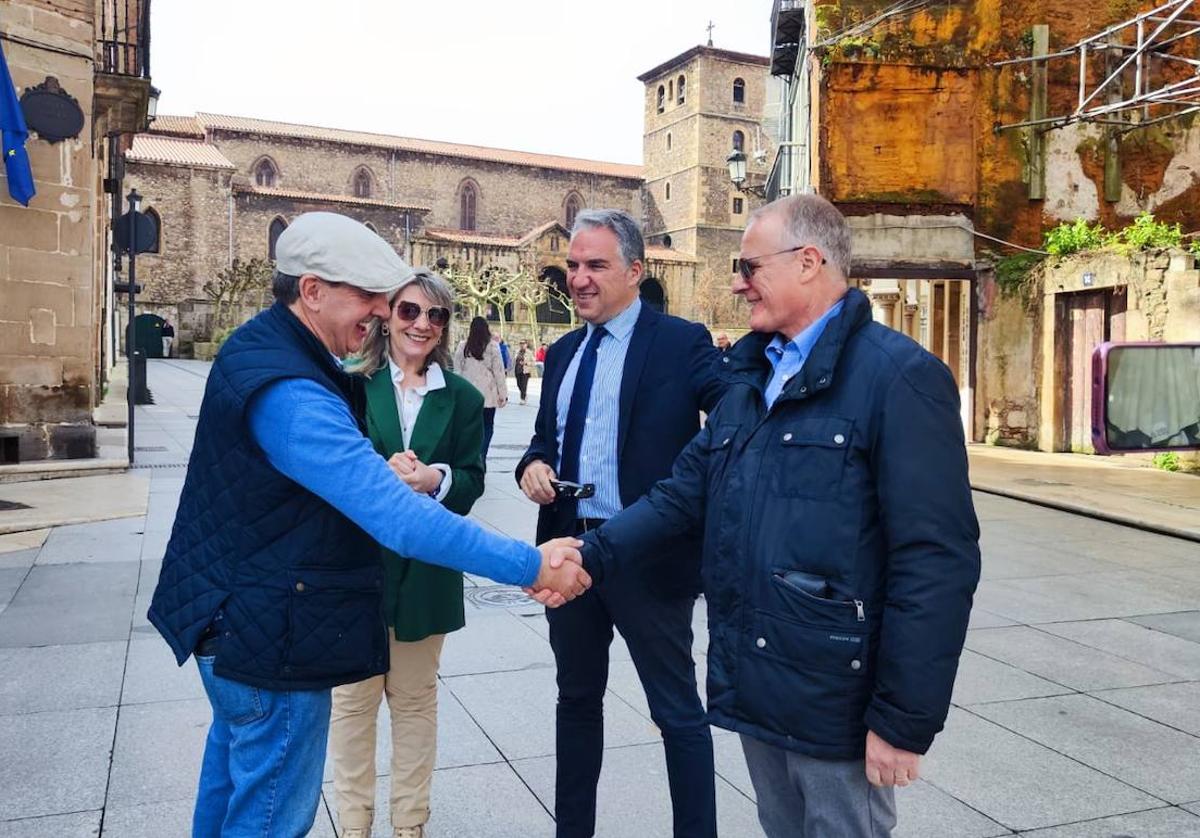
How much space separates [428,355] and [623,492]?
0.88 metres

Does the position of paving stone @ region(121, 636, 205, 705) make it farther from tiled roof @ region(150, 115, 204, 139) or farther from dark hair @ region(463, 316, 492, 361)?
tiled roof @ region(150, 115, 204, 139)

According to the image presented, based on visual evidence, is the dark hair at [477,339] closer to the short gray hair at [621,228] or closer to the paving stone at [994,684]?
the paving stone at [994,684]

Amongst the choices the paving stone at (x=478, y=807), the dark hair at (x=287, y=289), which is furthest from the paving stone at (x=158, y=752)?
the dark hair at (x=287, y=289)

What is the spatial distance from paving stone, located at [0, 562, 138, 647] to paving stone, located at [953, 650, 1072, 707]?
4.20 metres

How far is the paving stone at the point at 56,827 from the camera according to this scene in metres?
3.14

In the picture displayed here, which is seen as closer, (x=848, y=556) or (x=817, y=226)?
(x=848, y=556)

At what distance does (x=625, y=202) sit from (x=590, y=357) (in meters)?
69.0

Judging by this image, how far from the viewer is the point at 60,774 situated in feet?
11.7

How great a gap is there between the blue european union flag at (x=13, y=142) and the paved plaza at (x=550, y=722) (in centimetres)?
468

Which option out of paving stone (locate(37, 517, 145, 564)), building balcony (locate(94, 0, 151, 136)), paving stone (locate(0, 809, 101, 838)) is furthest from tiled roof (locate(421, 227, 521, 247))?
paving stone (locate(0, 809, 101, 838))

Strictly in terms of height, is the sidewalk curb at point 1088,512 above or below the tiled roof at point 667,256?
below

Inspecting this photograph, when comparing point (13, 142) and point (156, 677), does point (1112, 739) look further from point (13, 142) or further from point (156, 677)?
point (13, 142)

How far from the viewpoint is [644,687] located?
3.06 m

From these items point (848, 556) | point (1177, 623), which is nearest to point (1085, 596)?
point (1177, 623)
